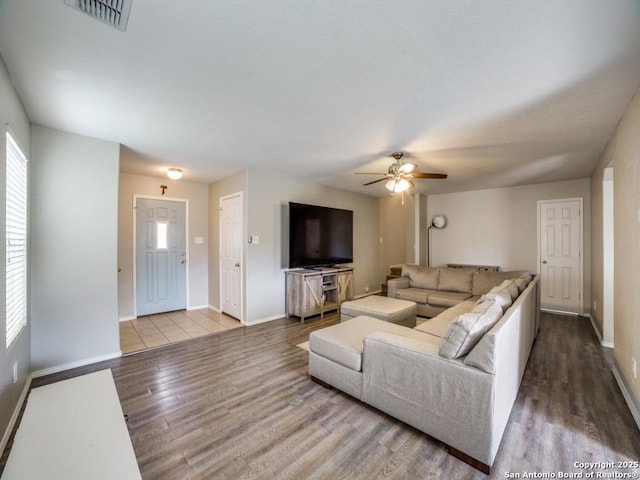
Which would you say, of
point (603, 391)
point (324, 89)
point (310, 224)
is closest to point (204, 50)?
point (324, 89)

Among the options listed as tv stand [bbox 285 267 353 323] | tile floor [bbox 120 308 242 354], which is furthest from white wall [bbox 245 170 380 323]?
tile floor [bbox 120 308 242 354]

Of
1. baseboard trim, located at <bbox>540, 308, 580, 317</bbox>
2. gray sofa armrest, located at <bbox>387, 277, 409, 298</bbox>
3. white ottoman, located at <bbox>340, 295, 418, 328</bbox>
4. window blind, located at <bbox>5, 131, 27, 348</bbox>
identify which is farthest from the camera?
gray sofa armrest, located at <bbox>387, 277, 409, 298</bbox>

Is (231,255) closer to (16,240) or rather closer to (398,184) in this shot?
(16,240)

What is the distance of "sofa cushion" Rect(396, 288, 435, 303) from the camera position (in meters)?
4.43

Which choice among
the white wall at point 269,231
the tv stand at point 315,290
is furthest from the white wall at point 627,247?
the white wall at point 269,231

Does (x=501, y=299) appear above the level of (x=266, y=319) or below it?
above

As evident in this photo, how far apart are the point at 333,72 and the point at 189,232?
4273 mm

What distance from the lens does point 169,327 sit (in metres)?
4.06

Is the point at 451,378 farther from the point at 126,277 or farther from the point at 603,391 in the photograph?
the point at 126,277

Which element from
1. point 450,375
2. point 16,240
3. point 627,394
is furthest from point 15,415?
point 627,394

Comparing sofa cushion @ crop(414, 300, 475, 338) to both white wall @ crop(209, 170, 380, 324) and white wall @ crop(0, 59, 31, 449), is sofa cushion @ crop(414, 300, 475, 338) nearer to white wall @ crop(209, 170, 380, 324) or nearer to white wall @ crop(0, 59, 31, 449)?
white wall @ crop(209, 170, 380, 324)

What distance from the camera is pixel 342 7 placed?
4.22ft

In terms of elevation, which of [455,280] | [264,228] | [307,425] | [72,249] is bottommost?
[307,425]

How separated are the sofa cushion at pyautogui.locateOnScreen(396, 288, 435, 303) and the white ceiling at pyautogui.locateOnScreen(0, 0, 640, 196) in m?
2.34
